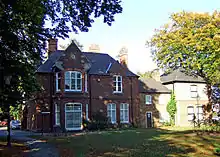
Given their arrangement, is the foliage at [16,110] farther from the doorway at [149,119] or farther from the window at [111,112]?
the doorway at [149,119]

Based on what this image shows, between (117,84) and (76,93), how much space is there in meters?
6.48

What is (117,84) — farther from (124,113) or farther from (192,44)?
(192,44)

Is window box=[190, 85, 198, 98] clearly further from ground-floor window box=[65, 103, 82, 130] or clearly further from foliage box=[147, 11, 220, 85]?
ground-floor window box=[65, 103, 82, 130]

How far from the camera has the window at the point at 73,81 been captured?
3328cm

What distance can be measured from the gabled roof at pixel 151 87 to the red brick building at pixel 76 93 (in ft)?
16.1

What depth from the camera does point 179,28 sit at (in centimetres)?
4281

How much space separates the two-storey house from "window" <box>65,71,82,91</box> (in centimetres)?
1693

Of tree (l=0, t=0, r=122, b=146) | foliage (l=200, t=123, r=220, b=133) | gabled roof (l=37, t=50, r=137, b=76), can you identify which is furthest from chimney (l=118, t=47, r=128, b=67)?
tree (l=0, t=0, r=122, b=146)

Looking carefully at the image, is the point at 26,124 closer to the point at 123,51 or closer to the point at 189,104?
the point at 123,51

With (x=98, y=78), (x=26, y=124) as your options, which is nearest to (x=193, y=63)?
(x=98, y=78)

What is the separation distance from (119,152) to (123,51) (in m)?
27.6

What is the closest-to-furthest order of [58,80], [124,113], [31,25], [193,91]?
[31,25]
[58,80]
[124,113]
[193,91]

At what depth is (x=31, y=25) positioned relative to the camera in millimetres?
13867

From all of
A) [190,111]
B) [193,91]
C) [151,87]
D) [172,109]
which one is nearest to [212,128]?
[172,109]
